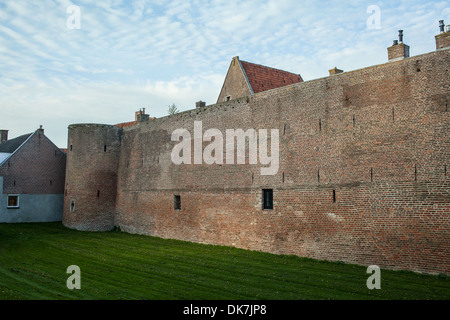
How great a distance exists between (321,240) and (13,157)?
21.8 m

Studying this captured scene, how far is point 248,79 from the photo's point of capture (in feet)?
73.8

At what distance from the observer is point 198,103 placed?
24344 mm

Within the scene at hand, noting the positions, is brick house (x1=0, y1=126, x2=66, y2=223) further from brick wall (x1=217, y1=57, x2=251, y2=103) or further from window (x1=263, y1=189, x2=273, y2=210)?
window (x1=263, y1=189, x2=273, y2=210)

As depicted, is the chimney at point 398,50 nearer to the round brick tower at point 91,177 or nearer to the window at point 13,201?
the round brick tower at point 91,177

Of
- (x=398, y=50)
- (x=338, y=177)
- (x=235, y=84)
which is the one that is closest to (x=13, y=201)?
(x=235, y=84)

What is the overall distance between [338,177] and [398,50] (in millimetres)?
4662

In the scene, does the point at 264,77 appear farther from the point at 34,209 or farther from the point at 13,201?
the point at 13,201

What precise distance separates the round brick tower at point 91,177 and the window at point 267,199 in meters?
12.0

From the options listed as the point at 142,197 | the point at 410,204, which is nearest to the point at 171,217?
the point at 142,197

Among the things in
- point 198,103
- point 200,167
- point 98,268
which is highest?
point 198,103

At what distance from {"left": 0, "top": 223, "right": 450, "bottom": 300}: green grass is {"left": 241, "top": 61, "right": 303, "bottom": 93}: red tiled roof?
9767 mm

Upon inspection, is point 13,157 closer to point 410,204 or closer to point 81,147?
point 81,147

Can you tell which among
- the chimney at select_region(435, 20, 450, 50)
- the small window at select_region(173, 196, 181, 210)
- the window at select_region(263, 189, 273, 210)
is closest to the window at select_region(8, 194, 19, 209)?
the small window at select_region(173, 196, 181, 210)

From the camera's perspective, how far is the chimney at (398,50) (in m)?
13.5
